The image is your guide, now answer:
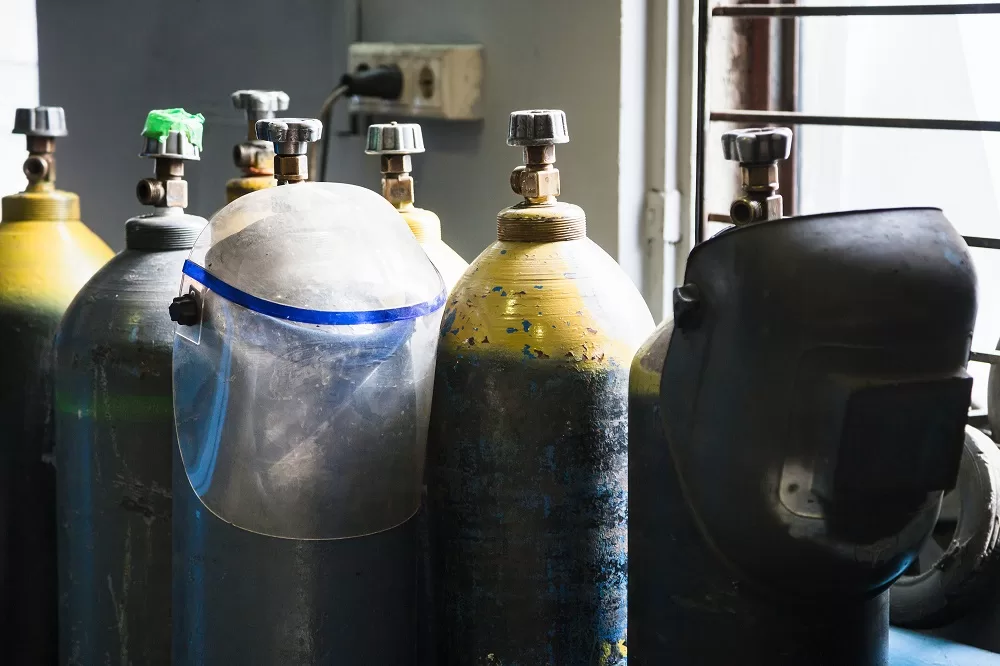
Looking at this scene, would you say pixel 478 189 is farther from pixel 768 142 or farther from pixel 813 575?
pixel 813 575

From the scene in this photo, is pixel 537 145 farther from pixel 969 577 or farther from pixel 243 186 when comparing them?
pixel 969 577

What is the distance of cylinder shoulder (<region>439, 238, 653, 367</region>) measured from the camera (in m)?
0.82

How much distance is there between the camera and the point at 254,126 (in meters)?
1.16

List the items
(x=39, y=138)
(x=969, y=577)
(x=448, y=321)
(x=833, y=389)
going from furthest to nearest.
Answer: (x=39, y=138) < (x=969, y=577) < (x=448, y=321) < (x=833, y=389)

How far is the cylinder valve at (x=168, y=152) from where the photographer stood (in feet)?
3.28

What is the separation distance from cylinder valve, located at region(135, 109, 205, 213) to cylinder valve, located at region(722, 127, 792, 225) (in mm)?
508

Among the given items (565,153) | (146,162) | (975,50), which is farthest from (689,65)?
(146,162)

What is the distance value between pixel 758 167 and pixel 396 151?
42 cm

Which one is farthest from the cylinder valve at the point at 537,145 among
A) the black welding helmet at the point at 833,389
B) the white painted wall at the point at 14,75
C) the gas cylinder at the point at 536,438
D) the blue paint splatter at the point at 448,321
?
the white painted wall at the point at 14,75

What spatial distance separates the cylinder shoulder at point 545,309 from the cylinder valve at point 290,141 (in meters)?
0.17

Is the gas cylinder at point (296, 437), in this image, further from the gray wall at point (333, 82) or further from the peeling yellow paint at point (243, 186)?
the gray wall at point (333, 82)

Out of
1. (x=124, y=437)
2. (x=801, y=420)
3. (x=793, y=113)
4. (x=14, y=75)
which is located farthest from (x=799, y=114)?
(x=14, y=75)

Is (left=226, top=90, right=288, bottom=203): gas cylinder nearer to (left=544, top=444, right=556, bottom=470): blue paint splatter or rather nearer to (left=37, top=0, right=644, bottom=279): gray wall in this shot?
(left=37, top=0, right=644, bottom=279): gray wall

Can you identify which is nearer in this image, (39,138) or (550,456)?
(550,456)
